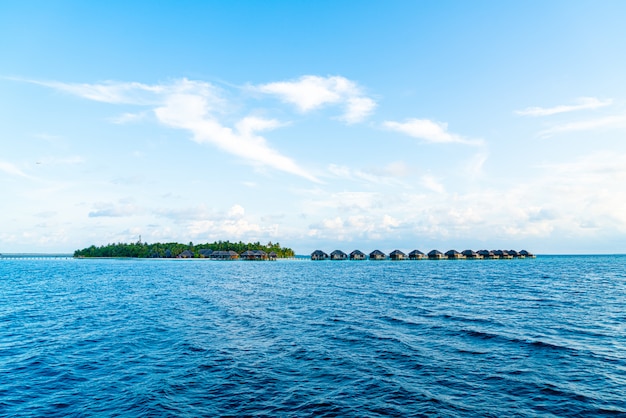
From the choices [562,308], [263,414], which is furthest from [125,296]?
[562,308]

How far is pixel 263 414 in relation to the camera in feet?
48.2

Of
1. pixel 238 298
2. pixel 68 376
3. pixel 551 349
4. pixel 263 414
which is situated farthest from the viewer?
pixel 238 298

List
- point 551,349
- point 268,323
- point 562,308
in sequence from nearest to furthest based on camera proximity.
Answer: point 551,349
point 268,323
point 562,308

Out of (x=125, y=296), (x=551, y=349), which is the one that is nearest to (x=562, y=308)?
(x=551, y=349)

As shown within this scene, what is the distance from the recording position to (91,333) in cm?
2945

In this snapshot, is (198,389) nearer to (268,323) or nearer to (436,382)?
(436,382)

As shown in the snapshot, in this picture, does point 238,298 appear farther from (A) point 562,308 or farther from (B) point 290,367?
(A) point 562,308

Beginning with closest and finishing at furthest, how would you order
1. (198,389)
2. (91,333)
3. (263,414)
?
(263,414), (198,389), (91,333)

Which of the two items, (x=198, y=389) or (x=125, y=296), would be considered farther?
(x=125, y=296)

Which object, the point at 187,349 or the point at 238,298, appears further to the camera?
the point at 238,298

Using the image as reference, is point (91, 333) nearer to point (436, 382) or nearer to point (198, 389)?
point (198, 389)

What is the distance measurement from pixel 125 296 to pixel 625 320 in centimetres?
5954

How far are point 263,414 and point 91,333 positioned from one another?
72.1 feet

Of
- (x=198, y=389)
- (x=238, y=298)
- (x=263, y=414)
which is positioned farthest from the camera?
(x=238, y=298)
